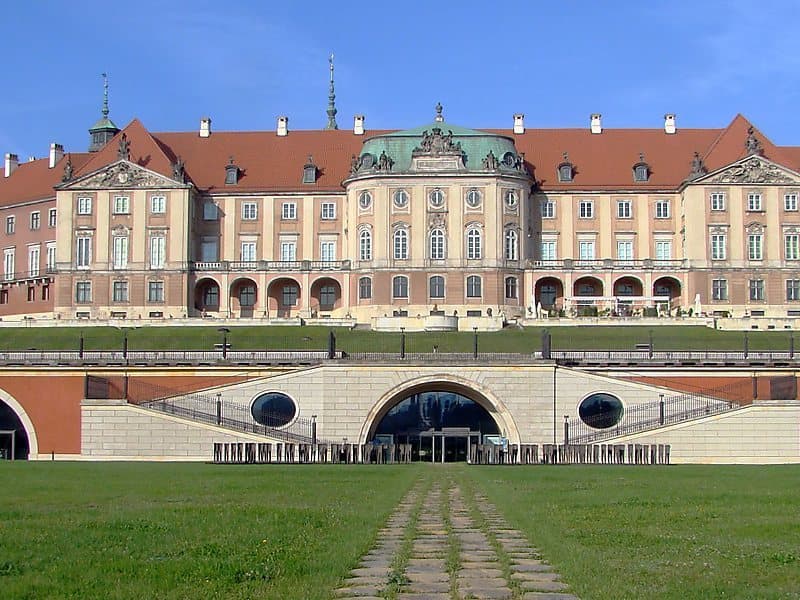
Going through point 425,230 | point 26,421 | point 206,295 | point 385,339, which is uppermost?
point 425,230

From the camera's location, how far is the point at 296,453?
161 feet

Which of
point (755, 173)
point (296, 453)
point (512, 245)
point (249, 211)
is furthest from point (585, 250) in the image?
point (296, 453)

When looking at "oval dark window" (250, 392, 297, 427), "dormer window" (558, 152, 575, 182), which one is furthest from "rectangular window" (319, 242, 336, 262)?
"oval dark window" (250, 392, 297, 427)

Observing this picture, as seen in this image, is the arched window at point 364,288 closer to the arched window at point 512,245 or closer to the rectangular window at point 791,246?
the arched window at point 512,245

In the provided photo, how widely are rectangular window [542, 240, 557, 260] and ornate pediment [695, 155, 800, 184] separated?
12.0 meters

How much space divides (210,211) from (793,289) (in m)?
41.1

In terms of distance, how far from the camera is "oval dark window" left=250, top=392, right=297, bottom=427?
55625mm

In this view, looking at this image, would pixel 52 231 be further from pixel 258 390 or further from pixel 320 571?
pixel 320 571

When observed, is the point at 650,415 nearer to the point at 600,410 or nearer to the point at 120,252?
the point at 600,410

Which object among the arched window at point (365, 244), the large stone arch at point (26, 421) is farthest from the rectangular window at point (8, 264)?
the large stone arch at point (26, 421)

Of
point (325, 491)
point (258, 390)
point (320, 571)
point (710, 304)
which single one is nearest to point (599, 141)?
point (710, 304)

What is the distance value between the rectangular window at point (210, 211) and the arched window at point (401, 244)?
46.4ft

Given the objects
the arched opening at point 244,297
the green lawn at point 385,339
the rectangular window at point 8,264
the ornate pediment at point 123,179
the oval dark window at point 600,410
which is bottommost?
the oval dark window at point 600,410

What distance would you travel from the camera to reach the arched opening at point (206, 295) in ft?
309
